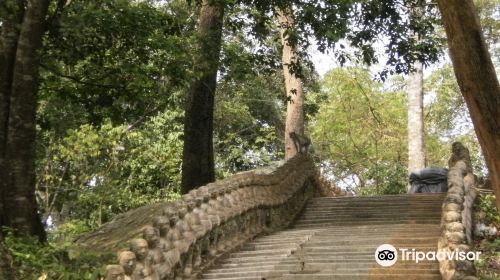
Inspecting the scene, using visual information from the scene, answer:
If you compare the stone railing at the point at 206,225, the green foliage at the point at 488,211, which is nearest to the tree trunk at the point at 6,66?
the stone railing at the point at 206,225

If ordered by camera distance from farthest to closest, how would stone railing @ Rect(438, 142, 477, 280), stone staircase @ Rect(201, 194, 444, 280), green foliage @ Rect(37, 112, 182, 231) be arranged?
1. green foliage @ Rect(37, 112, 182, 231)
2. stone staircase @ Rect(201, 194, 444, 280)
3. stone railing @ Rect(438, 142, 477, 280)

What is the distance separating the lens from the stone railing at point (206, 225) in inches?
246

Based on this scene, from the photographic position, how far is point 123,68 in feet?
37.5

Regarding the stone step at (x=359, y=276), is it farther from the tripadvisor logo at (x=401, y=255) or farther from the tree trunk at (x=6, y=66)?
the tree trunk at (x=6, y=66)

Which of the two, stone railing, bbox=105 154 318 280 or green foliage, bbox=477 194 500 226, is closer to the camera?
stone railing, bbox=105 154 318 280

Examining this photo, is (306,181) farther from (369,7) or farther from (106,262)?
(106,262)

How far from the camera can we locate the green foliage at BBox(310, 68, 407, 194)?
24.4 meters

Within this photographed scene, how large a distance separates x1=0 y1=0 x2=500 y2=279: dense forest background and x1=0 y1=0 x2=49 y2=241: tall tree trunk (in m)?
0.70

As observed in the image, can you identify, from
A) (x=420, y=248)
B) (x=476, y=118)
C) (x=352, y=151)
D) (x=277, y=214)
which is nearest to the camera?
(x=476, y=118)

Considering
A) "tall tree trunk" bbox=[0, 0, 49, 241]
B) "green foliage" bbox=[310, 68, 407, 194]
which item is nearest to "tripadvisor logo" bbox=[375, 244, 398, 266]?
"tall tree trunk" bbox=[0, 0, 49, 241]

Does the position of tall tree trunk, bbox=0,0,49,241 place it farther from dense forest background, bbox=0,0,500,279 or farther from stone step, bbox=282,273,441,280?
stone step, bbox=282,273,441,280

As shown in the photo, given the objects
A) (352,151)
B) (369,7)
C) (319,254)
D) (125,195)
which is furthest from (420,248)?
(352,151)

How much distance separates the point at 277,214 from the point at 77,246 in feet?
13.4

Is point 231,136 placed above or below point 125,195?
above
